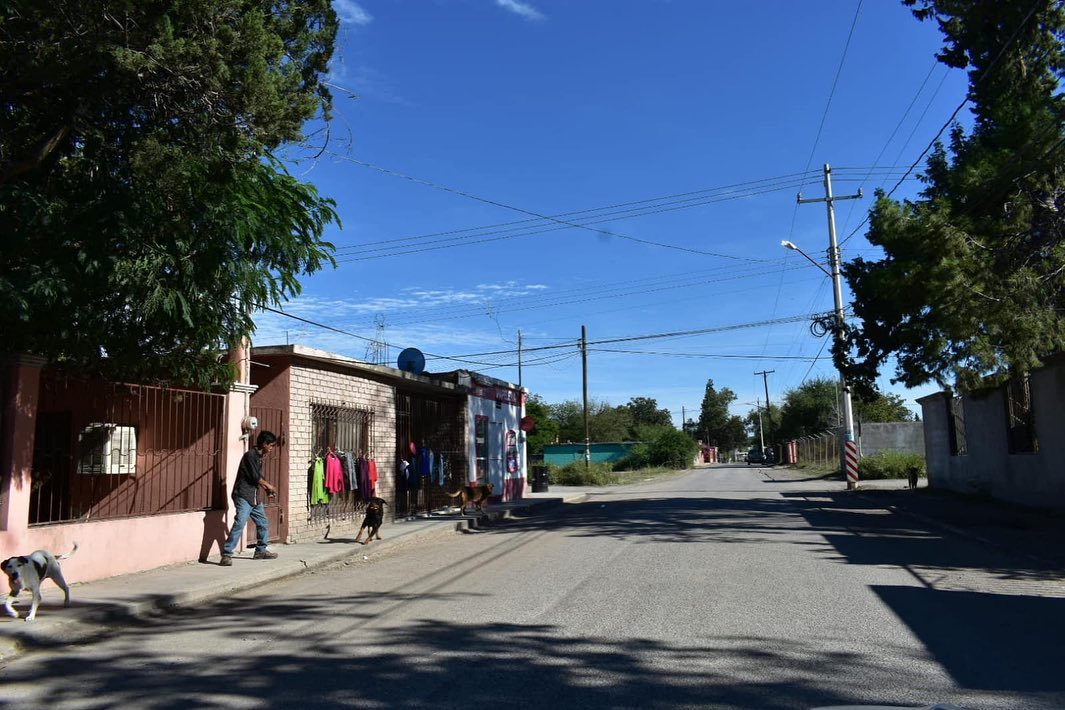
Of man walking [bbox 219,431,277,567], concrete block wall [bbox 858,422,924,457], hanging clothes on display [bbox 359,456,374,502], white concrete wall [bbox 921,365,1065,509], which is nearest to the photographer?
man walking [bbox 219,431,277,567]


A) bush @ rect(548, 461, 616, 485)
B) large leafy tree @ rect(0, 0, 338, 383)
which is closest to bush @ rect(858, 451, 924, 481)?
bush @ rect(548, 461, 616, 485)

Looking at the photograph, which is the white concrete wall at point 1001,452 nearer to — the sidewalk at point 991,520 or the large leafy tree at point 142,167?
the sidewalk at point 991,520

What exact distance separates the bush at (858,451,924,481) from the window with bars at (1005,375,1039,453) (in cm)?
1522

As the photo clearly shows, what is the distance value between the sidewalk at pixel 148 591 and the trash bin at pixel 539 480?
677 inches

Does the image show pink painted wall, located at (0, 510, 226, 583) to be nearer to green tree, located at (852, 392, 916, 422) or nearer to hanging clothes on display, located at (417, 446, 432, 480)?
hanging clothes on display, located at (417, 446, 432, 480)

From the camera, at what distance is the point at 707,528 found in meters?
14.9

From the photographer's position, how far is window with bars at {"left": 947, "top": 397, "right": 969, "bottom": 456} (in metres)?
22.8

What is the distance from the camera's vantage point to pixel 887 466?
111ft

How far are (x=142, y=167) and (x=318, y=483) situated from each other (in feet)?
24.0

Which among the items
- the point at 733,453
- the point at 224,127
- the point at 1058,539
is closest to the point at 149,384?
the point at 224,127

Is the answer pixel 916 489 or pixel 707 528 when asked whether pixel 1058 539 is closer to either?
pixel 707 528

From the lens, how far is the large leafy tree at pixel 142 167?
769 centimetres

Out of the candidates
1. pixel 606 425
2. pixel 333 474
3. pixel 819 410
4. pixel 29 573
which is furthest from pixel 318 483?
pixel 606 425

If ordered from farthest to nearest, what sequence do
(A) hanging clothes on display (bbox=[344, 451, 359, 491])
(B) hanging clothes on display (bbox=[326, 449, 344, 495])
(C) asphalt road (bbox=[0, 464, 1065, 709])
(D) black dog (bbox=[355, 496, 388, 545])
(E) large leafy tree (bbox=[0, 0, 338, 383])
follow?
(A) hanging clothes on display (bbox=[344, 451, 359, 491])
(B) hanging clothes on display (bbox=[326, 449, 344, 495])
(D) black dog (bbox=[355, 496, 388, 545])
(E) large leafy tree (bbox=[0, 0, 338, 383])
(C) asphalt road (bbox=[0, 464, 1065, 709])
